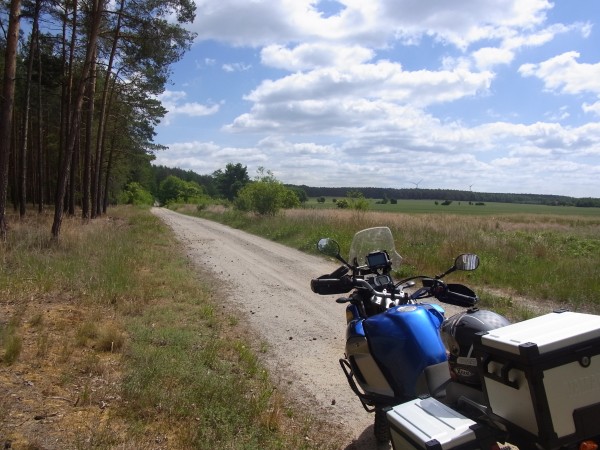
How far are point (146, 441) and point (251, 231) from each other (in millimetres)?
22474

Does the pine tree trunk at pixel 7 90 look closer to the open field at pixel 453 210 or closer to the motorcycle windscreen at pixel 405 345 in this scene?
the motorcycle windscreen at pixel 405 345

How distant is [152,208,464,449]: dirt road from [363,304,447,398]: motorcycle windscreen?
1172 mm

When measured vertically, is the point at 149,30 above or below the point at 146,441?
above

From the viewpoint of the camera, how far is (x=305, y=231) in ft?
69.3

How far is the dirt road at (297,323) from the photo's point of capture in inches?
180

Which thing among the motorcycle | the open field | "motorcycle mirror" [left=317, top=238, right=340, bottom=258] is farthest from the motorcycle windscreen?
the open field

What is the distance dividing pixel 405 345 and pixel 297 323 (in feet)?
15.0

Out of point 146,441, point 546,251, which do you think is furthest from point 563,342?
point 546,251

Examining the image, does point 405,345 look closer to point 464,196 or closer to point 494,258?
point 494,258

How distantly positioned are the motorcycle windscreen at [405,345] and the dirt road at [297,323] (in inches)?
46.1

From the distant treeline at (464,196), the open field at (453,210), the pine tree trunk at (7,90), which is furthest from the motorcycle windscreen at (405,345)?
the distant treeline at (464,196)

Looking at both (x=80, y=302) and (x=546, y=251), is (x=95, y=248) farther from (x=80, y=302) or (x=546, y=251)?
(x=546, y=251)

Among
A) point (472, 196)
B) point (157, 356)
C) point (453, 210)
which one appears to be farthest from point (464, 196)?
point (157, 356)

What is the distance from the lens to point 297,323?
290 inches
